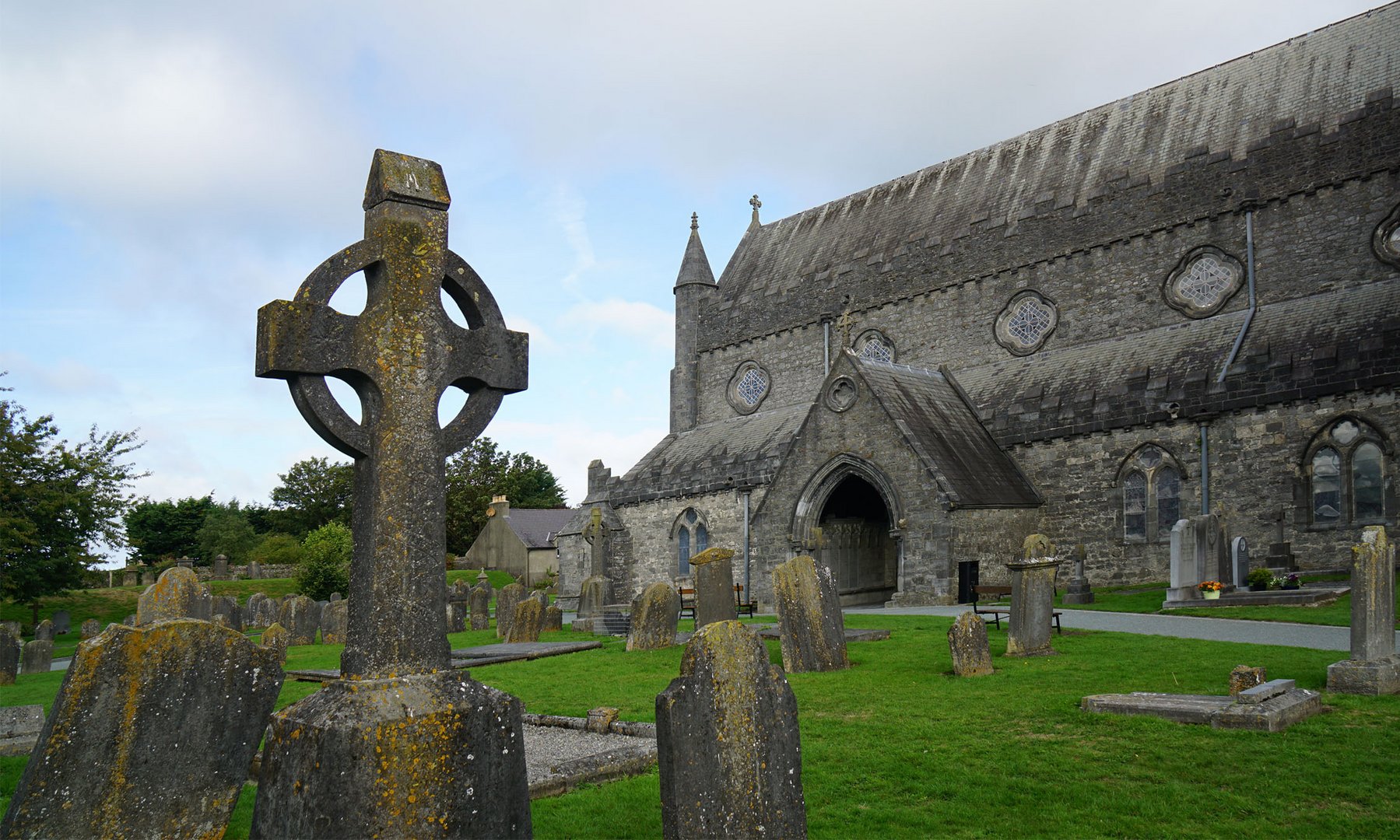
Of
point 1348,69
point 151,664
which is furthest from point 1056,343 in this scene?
point 151,664

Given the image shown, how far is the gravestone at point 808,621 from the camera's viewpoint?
11.3 metres

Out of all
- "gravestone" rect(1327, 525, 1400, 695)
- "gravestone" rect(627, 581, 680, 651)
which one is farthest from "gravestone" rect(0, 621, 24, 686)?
"gravestone" rect(1327, 525, 1400, 695)

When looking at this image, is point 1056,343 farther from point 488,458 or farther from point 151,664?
point 488,458

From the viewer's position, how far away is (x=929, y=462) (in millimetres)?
21000

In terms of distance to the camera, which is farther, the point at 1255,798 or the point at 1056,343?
the point at 1056,343

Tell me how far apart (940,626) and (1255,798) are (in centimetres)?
957

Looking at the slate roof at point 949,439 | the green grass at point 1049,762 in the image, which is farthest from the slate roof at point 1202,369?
the green grass at point 1049,762

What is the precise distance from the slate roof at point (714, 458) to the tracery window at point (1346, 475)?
12001 millimetres

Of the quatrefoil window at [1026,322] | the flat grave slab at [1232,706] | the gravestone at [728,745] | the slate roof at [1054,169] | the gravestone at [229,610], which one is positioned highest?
the slate roof at [1054,169]

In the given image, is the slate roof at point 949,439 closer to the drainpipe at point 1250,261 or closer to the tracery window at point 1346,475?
the tracery window at point 1346,475

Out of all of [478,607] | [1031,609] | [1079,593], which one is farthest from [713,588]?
[478,607]

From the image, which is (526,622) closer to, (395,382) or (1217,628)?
(1217,628)

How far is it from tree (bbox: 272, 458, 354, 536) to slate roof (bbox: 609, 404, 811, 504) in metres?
34.2

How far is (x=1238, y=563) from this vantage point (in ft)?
58.6
